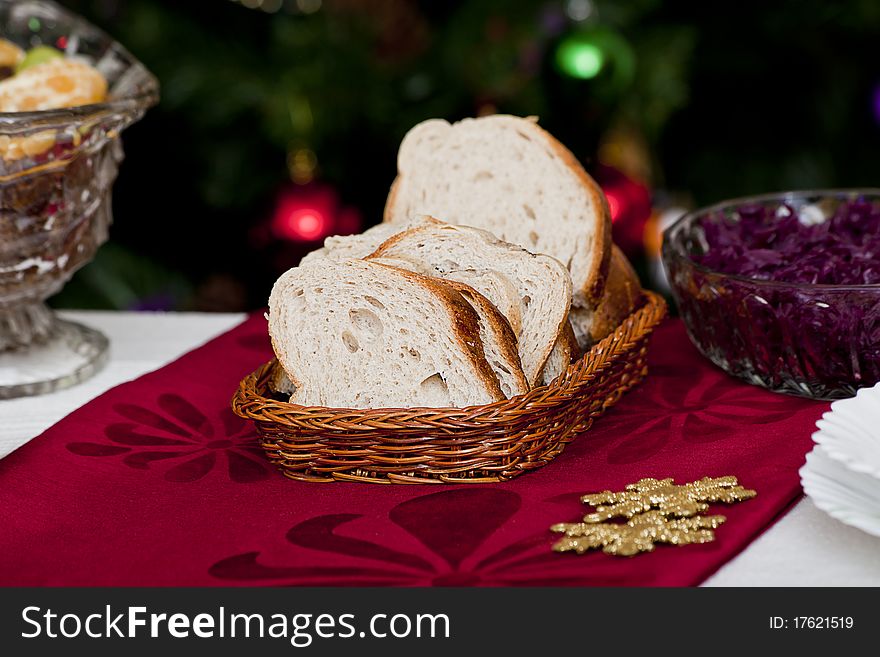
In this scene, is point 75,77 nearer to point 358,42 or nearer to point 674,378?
point 358,42

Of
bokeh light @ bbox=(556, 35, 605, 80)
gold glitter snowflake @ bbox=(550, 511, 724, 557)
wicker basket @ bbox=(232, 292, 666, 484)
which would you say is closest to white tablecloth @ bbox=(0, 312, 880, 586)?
gold glitter snowflake @ bbox=(550, 511, 724, 557)

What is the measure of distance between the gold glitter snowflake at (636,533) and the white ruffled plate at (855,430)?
0.13 meters

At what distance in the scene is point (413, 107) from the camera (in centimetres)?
224

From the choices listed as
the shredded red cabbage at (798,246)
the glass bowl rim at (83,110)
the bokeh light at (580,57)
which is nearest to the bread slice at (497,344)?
the shredded red cabbage at (798,246)

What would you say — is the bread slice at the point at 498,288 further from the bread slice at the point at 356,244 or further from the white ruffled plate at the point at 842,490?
the white ruffled plate at the point at 842,490

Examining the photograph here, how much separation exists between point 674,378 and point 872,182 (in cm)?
151

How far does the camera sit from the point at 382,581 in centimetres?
94

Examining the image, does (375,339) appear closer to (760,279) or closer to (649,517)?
(649,517)

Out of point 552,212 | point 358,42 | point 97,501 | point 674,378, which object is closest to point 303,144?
point 358,42

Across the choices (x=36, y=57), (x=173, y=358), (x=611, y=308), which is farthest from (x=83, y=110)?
(x=611, y=308)

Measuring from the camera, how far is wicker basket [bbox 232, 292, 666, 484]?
1.09m

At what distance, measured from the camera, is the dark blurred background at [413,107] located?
2.15 metres

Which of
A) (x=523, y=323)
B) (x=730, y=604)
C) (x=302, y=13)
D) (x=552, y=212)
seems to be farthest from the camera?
(x=302, y=13)

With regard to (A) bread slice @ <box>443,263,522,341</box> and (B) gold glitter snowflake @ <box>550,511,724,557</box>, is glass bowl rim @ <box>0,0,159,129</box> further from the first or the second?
(B) gold glitter snowflake @ <box>550,511,724,557</box>
